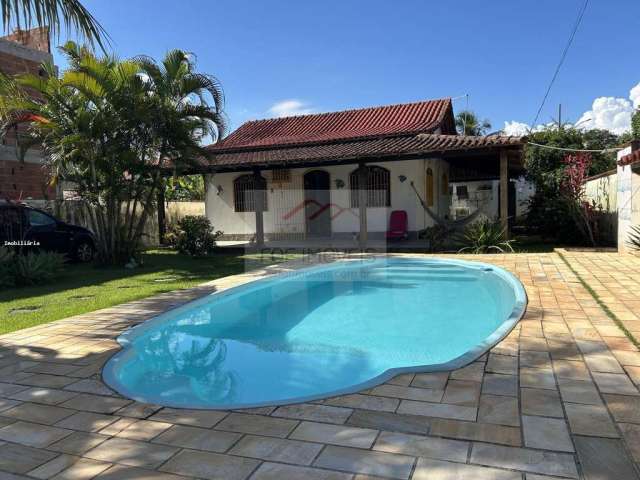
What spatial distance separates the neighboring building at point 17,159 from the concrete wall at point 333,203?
5.21 metres

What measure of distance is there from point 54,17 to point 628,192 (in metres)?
11.1

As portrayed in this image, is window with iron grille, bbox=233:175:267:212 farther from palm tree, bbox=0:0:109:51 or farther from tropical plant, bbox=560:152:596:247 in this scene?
palm tree, bbox=0:0:109:51

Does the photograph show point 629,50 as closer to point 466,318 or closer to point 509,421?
point 466,318

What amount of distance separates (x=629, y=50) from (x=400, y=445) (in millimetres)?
14460

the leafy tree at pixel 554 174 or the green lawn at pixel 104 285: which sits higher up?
the leafy tree at pixel 554 174

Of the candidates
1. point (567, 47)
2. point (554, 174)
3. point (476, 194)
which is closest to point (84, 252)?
point (567, 47)

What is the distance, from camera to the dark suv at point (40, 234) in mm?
9828

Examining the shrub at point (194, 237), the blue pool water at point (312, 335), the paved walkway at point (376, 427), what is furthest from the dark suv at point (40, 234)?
the paved walkway at point (376, 427)

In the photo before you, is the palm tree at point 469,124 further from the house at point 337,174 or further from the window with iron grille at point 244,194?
the window with iron grille at point 244,194

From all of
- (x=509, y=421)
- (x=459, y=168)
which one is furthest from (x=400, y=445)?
(x=459, y=168)

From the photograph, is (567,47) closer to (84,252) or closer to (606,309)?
(606,309)

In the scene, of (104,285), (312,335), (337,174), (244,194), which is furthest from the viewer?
(244,194)

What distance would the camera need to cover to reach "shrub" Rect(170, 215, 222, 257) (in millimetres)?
12469

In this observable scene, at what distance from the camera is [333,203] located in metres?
15.8
